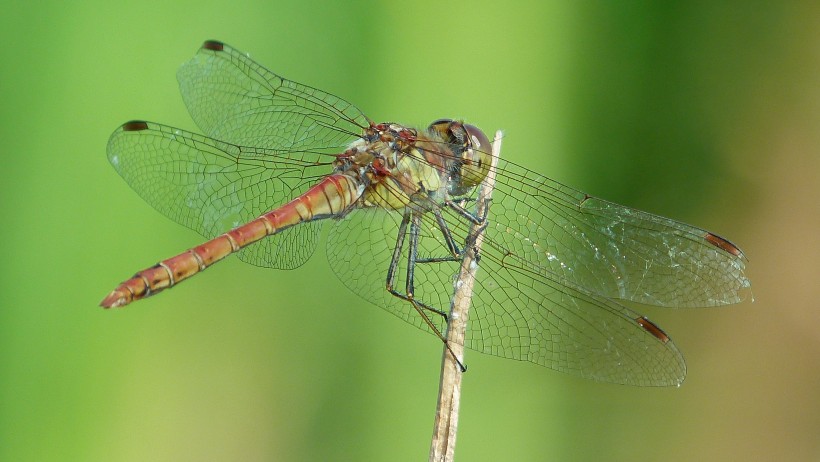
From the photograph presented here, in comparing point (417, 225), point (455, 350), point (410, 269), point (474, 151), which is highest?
point (474, 151)

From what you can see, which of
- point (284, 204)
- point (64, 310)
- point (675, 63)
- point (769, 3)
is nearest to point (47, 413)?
point (64, 310)

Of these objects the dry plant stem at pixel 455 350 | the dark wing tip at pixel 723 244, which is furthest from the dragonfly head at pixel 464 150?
the dark wing tip at pixel 723 244

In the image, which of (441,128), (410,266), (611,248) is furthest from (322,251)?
(611,248)

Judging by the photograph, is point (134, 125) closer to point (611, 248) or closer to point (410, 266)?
point (410, 266)

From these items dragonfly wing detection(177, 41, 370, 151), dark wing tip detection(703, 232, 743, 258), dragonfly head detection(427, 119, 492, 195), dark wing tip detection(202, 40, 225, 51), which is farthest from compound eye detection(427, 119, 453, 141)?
dark wing tip detection(703, 232, 743, 258)

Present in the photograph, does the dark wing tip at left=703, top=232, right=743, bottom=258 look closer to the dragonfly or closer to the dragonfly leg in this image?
the dragonfly

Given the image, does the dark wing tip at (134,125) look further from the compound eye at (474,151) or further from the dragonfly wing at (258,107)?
the compound eye at (474,151)
